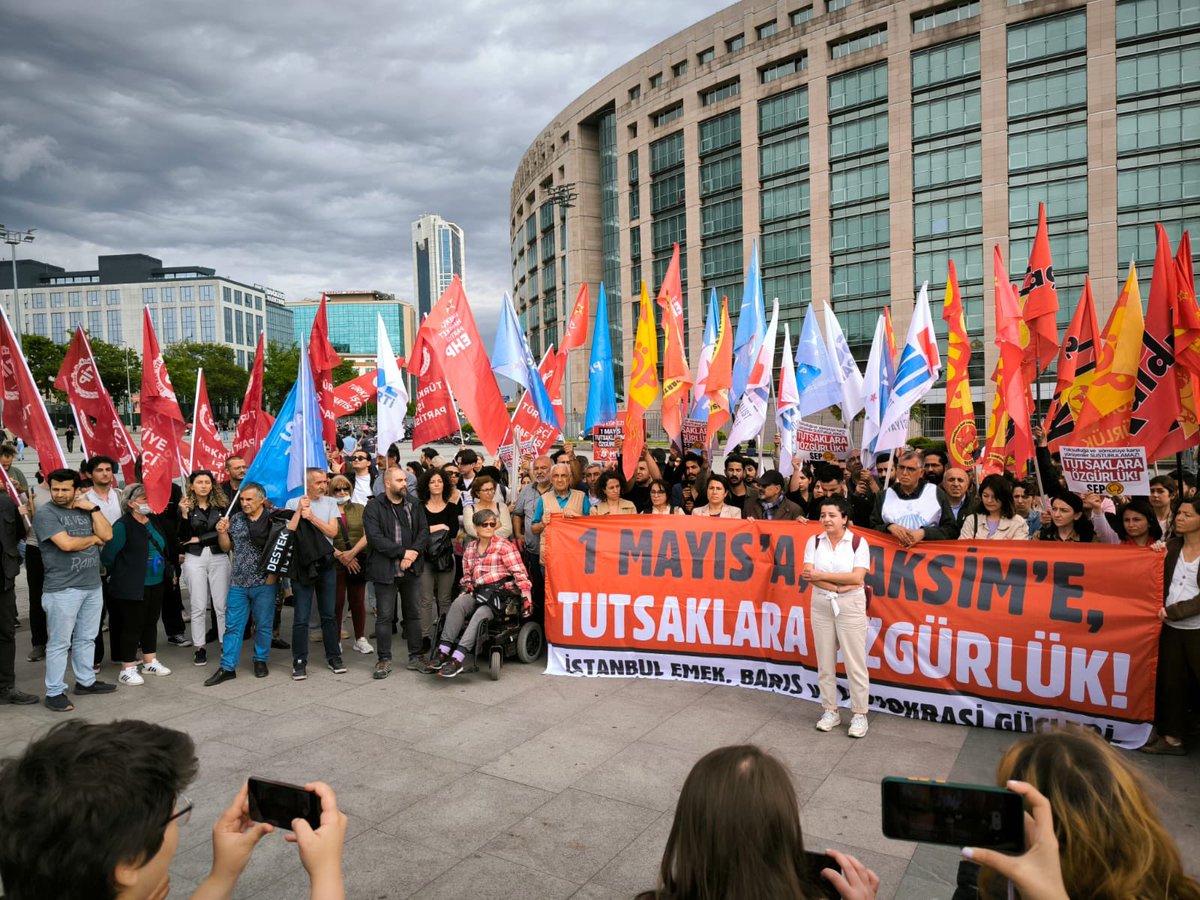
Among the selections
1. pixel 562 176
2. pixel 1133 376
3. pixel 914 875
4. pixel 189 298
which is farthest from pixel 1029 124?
pixel 189 298

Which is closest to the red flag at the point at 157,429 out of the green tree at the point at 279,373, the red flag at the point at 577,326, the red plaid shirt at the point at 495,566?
the red plaid shirt at the point at 495,566

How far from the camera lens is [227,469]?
1049cm

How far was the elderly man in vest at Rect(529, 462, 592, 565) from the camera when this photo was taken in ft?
28.7

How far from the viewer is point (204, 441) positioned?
34.7 ft

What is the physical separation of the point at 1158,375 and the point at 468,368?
23.6 feet

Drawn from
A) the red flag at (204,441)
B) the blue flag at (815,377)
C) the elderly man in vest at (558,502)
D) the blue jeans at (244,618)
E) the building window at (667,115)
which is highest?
the building window at (667,115)

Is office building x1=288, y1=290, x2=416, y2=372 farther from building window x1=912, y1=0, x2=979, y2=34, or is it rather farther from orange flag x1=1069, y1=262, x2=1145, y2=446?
orange flag x1=1069, y1=262, x2=1145, y2=446

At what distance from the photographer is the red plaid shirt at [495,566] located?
803cm

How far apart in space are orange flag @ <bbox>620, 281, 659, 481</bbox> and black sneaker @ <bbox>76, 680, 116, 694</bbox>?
575cm

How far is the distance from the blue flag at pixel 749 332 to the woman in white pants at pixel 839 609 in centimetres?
599

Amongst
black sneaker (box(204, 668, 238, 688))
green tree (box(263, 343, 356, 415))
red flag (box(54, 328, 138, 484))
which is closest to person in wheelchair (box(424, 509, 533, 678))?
black sneaker (box(204, 668, 238, 688))

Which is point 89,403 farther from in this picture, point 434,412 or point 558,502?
point 558,502

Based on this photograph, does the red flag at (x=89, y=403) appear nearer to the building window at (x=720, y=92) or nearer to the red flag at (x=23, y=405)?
the red flag at (x=23, y=405)

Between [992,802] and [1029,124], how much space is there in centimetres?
5373
